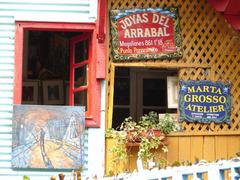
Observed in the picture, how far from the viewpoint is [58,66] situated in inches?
492

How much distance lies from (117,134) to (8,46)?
2219mm

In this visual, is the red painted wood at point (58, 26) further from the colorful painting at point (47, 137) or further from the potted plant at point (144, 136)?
the potted plant at point (144, 136)

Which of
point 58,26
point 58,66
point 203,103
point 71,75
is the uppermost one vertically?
point 58,26

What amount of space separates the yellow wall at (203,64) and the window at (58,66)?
32 cm

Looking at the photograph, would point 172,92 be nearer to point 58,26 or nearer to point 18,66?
point 58,26

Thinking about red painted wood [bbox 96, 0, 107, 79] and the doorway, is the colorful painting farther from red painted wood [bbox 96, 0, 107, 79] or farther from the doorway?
the doorway

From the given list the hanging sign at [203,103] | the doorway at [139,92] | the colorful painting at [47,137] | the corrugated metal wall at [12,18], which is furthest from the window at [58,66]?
the hanging sign at [203,103]

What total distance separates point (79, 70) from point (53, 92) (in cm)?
144

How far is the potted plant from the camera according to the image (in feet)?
32.8

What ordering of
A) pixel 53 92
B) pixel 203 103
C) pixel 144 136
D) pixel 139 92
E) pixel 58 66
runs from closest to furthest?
pixel 144 136, pixel 203 103, pixel 53 92, pixel 58 66, pixel 139 92

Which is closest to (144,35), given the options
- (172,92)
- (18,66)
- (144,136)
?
(172,92)

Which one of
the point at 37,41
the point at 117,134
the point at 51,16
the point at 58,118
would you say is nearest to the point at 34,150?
the point at 58,118

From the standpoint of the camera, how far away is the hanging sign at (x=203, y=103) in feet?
34.6

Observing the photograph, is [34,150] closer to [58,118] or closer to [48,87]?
[58,118]
